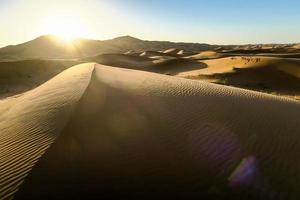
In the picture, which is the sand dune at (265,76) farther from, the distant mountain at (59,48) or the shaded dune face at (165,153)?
the distant mountain at (59,48)

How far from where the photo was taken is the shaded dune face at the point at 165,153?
4328 mm

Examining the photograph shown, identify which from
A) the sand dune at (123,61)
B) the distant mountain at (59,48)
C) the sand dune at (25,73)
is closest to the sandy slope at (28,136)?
the sand dune at (25,73)

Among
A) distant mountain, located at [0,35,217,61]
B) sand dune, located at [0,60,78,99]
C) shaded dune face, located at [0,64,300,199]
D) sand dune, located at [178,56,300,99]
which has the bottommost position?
distant mountain, located at [0,35,217,61]

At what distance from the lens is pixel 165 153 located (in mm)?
5090

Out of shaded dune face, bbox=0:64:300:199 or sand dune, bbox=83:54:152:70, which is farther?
sand dune, bbox=83:54:152:70

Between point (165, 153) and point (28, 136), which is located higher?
point (28, 136)

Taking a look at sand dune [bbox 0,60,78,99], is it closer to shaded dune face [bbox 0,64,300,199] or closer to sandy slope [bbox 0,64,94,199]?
sandy slope [bbox 0,64,94,199]

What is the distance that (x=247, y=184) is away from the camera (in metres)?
4.83

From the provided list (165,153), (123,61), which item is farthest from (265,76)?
(165,153)

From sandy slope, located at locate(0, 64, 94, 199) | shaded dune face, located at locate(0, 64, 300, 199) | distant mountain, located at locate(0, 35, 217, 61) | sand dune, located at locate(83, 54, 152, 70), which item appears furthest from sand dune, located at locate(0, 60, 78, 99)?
distant mountain, located at locate(0, 35, 217, 61)

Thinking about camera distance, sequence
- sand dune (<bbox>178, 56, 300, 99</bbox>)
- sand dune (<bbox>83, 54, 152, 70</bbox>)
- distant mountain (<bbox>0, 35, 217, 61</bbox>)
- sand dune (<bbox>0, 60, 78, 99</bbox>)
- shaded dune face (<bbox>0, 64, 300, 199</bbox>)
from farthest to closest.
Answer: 1. distant mountain (<bbox>0, 35, 217, 61</bbox>)
2. sand dune (<bbox>83, 54, 152, 70</bbox>)
3. sand dune (<bbox>0, 60, 78, 99</bbox>)
4. sand dune (<bbox>178, 56, 300, 99</bbox>)
5. shaded dune face (<bbox>0, 64, 300, 199</bbox>)

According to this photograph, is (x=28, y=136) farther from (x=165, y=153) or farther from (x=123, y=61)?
(x=123, y=61)

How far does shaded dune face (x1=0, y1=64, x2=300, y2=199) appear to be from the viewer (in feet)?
14.2

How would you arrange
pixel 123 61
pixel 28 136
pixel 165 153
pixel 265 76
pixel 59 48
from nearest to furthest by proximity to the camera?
pixel 165 153
pixel 28 136
pixel 265 76
pixel 123 61
pixel 59 48
